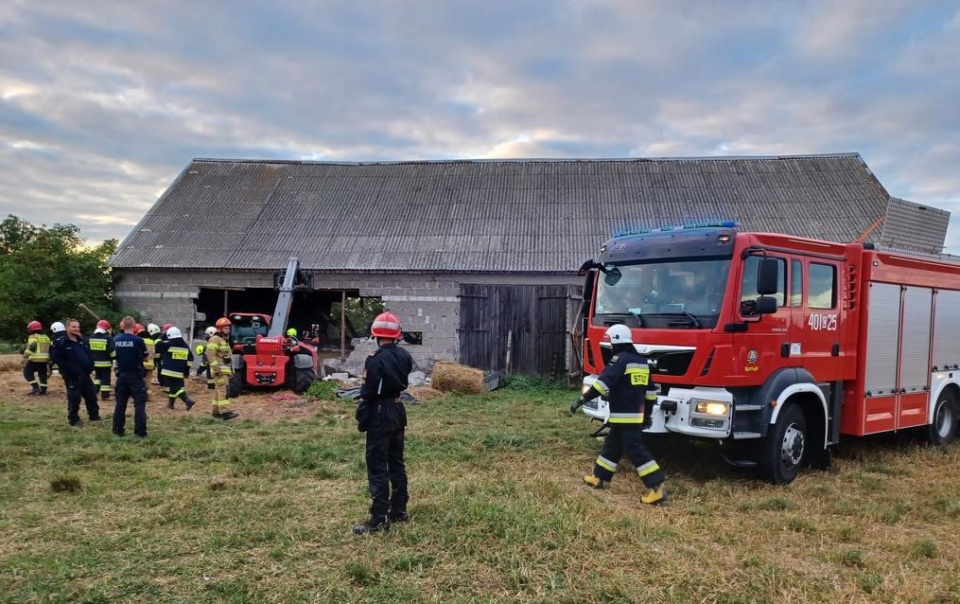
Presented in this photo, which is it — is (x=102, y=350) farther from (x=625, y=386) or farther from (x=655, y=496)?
(x=655, y=496)

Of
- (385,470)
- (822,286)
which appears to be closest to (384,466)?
(385,470)

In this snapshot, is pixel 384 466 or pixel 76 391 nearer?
pixel 384 466

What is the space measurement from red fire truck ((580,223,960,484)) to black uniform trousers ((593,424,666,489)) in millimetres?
423

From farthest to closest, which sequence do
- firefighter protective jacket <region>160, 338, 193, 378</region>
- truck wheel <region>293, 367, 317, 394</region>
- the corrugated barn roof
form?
the corrugated barn roof → truck wheel <region>293, 367, 317, 394</region> → firefighter protective jacket <region>160, 338, 193, 378</region>

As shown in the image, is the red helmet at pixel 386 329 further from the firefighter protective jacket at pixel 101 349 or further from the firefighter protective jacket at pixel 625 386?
the firefighter protective jacket at pixel 101 349

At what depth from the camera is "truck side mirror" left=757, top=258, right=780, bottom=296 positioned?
21.6 feet

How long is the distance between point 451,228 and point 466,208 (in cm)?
131

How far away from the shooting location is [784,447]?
7.17m

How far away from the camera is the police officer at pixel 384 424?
545 centimetres

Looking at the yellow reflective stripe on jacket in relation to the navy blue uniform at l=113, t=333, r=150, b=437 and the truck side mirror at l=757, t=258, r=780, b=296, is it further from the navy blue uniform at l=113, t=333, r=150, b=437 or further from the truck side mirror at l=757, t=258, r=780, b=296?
the truck side mirror at l=757, t=258, r=780, b=296

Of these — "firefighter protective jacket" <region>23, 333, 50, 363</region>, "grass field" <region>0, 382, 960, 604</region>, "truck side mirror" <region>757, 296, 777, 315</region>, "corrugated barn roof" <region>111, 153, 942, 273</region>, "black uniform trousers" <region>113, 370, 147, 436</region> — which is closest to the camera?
"grass field" <region>0, 382, 960, 604</region>

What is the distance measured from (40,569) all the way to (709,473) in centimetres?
654

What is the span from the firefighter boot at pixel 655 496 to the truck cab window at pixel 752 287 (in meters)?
1.98

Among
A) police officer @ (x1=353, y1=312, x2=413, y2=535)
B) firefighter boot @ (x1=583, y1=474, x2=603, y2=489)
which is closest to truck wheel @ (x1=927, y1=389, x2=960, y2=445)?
firefighter boot @ (x1=583, y1=474, x2=603, y2=489)
